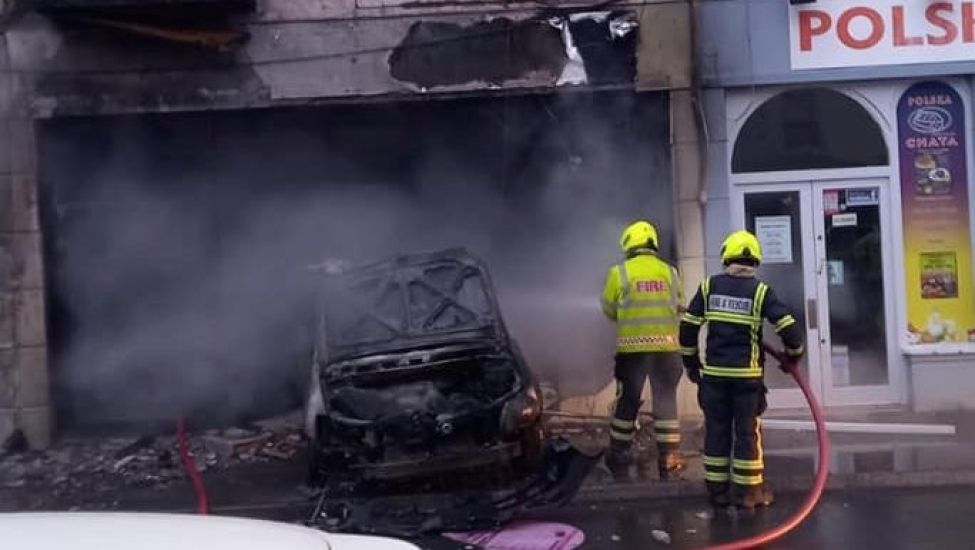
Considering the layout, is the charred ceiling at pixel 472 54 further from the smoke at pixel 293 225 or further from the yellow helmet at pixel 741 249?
the yellow helmet at pixel 741 249

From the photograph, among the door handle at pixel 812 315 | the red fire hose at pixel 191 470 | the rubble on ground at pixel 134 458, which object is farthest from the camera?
the door handle at pixel 812 315

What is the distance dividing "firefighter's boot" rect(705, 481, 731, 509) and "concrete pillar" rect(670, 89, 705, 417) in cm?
316

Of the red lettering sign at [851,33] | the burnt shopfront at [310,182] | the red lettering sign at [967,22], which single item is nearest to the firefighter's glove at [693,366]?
the burnt shopfront at [310,182]

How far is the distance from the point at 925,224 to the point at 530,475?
5.38 meters

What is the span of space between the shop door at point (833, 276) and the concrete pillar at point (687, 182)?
518mm

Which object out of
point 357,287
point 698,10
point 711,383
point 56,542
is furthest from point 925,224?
point 56,542

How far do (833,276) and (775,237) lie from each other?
0.63 metres

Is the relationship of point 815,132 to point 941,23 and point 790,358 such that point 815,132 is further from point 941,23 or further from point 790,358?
point 790,358

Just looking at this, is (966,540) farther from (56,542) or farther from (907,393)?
(56,542)

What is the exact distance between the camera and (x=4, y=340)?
39.4ft

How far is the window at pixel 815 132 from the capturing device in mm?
12367

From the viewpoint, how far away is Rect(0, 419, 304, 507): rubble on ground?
1097 centimetres

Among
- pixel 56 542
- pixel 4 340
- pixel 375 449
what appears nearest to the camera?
pixel 56 542

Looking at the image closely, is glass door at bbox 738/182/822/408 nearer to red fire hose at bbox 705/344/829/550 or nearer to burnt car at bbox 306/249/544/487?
red fire hose at bbox 705/344/829/550
